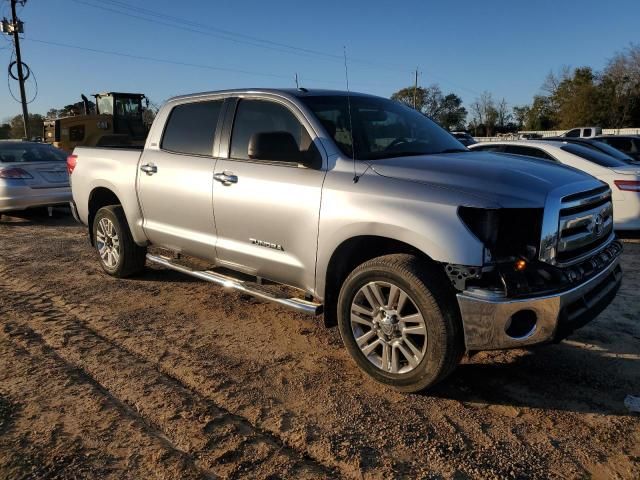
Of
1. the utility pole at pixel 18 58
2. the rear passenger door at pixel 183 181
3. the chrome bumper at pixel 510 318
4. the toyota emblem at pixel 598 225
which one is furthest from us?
the utility pole at pixel 18 58

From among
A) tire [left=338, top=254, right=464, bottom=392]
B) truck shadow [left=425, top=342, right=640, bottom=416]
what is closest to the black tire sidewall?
tire [left=338, top=254, right=464, bottom=392]

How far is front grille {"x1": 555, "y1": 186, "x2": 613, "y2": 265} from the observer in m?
3.18

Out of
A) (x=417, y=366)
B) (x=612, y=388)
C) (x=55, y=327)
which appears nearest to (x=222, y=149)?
(x=55, y=327)

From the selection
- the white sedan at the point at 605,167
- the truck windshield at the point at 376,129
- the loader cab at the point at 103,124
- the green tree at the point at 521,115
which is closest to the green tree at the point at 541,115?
the green tree at the point at 521,115

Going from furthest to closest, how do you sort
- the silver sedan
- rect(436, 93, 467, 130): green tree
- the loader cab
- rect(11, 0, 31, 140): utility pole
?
rect(436, 93, 467, 130): green tree → rect(11, 0, 31, 140): utility pole → the loader cab → the silver sedan

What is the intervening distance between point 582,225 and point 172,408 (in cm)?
278

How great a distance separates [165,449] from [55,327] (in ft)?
7.69

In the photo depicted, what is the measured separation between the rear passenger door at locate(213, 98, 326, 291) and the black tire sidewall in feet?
1.29

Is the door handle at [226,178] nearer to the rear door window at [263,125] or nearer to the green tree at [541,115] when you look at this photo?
the rear door window at [263,125]

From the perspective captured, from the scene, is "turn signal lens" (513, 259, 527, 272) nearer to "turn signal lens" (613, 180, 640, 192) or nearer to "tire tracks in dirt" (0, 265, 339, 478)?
"tire tracks in dirt" (0, 265, 339, 478)

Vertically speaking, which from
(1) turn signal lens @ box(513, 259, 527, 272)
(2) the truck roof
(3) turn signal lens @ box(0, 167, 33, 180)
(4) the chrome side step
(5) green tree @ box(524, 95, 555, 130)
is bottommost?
(4) the chrome side step

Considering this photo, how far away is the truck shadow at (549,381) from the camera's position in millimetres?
3312

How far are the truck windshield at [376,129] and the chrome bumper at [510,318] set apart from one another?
54.4 inches

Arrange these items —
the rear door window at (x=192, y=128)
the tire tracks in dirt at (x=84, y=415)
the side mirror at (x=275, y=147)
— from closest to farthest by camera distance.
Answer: the tire tracks in dirt at (x=84, y=415) < the side mirror at (x=275, y=147) < the rear door window at (x=192, y=128)
